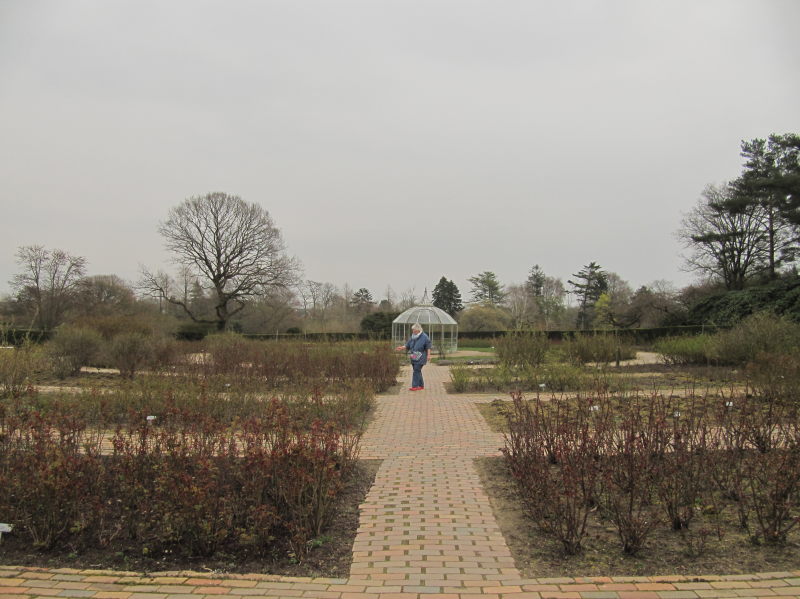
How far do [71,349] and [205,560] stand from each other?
1226 centimetres

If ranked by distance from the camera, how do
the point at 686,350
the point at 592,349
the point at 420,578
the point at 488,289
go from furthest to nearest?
the point at 488,289 < the point at 686,350 < the point at 592,349 < the point at 420,578

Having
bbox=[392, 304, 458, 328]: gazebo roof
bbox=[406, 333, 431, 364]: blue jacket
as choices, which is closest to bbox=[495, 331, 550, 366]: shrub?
bbox=[406, 333, 431, 364]: blue jacket

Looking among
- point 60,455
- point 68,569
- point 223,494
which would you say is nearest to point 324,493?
point 223,494

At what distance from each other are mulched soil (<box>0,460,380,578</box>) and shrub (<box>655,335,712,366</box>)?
13.6 metres

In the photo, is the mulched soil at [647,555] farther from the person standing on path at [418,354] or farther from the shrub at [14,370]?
the shrub at [14,370]

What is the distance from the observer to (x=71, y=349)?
43.2 feet

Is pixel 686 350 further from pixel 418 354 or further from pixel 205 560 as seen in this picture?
pixel 205 560

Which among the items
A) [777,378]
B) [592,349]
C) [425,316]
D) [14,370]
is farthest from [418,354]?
[425,316]

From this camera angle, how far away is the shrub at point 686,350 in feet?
48.0

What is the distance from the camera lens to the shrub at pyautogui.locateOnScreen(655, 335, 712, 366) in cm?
1462

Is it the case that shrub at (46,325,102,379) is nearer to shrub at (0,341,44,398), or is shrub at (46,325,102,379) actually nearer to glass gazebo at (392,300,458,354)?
shrub at (0,341,44,398)

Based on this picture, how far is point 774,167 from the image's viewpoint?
3131 centimetres

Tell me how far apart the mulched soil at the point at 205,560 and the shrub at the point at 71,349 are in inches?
439

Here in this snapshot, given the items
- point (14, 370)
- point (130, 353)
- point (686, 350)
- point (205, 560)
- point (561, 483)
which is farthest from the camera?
point (686, 350)
